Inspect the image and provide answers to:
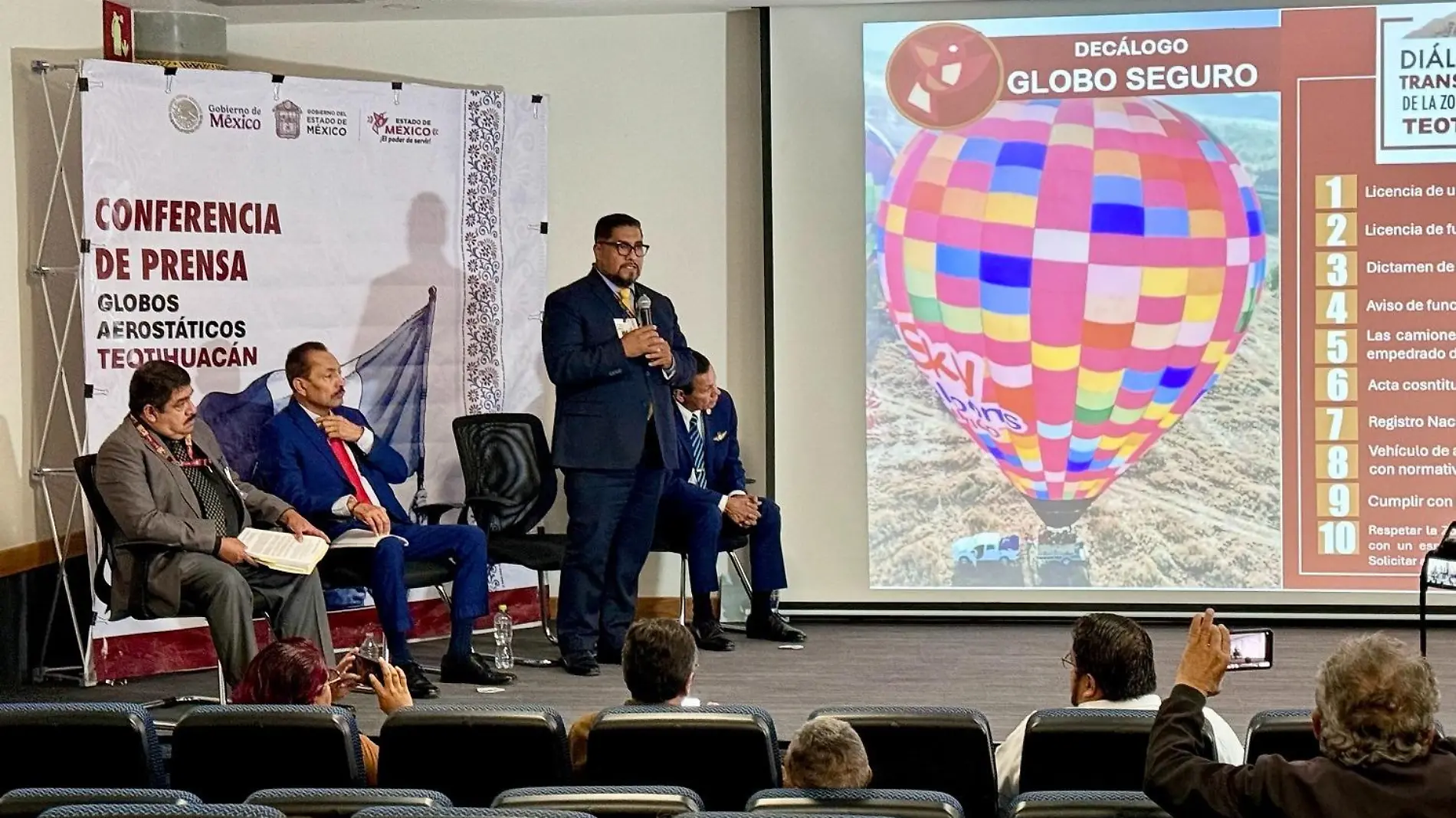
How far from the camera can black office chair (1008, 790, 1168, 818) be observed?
7.18ft

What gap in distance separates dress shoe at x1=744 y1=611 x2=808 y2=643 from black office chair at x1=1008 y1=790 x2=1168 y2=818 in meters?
4.31

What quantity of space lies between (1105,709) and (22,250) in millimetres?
4529

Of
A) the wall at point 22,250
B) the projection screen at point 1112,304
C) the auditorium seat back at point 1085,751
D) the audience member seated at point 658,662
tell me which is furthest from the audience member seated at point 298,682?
the projection screen at point 1112,304

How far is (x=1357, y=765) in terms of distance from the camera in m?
2.11

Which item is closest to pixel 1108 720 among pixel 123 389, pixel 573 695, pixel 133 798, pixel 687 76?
pixel 133 798

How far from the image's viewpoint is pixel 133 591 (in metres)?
4.98

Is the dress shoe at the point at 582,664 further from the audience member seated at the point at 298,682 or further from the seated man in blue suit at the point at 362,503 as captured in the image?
the audience member seated at the point at 298,682

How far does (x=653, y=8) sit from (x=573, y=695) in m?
3.09

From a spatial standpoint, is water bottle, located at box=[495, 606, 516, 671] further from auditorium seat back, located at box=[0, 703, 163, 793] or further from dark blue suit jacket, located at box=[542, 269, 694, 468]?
auditorium seat back, located at box=[0, 703, 163, 793]

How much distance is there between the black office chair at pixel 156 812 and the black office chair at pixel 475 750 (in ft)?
2.32

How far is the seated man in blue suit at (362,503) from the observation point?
5473mm

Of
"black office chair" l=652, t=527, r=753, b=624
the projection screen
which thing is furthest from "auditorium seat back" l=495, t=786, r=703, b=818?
the projection screen

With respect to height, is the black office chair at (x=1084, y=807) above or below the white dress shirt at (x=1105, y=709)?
above

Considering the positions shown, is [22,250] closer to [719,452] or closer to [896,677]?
[719,452]
